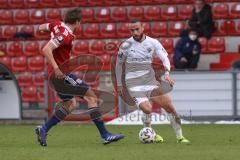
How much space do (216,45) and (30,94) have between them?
5400 mm

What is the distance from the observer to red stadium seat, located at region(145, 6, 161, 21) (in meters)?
24.4

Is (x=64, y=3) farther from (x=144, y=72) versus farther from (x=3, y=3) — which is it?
(x=144, y=72)

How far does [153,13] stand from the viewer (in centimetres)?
2444

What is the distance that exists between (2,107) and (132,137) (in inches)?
220

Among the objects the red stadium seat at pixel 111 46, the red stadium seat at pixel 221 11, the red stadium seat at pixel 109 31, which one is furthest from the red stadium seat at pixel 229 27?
the red stadium seat at pixel 109 31

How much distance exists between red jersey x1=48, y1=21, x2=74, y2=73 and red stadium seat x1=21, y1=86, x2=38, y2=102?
7.38 m

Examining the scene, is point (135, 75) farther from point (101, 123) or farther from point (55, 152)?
point (55, 152)

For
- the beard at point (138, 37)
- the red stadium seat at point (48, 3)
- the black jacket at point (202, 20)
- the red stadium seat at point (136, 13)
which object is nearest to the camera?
the beard at point (138, 37)

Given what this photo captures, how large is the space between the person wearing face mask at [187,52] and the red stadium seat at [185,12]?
236 centimetres

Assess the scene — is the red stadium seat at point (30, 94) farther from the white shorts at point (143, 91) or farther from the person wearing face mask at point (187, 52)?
the white shorts at point (143, 91)

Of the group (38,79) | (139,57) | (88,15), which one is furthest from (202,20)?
(139,57)

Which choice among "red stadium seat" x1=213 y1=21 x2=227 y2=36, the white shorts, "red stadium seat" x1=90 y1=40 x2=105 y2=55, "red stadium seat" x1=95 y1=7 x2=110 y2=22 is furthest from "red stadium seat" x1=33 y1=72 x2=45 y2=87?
the white shorts

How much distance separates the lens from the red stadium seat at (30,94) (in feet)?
69.6

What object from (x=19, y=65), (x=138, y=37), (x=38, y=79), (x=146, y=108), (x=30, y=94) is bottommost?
(x=30, y=94)
